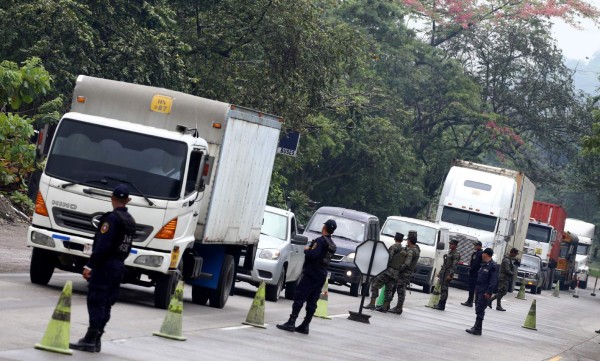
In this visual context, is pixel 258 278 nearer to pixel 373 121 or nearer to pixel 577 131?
pixel 373 121

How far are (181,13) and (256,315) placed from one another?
2084cm

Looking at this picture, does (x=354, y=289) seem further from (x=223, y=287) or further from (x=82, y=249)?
(x=82, y=249)

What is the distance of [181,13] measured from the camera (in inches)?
1487

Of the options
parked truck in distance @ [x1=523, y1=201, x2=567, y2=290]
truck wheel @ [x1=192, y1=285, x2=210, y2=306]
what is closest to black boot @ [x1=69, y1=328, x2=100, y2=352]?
truck wheel @ [x1=192, y1=285, x2=210, y2=306]

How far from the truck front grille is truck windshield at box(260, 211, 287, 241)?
7424mm

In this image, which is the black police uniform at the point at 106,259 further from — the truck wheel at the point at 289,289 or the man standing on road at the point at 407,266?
the man standing on road at the point at 407,266

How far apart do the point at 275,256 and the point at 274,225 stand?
4.08 feet

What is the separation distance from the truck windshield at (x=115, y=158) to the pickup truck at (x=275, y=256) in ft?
16.8

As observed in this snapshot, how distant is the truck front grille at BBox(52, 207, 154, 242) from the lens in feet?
57.3

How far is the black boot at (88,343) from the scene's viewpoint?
481 inches

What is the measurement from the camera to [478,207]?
155 feet

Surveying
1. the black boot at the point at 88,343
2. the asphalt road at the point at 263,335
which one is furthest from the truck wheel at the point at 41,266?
the black boot at the point at 88,343

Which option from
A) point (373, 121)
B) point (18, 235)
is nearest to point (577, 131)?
point (373, 121)

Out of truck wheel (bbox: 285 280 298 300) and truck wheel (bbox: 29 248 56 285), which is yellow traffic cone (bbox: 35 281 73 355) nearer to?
truck wheel (bbox: 29 248 56 285)
